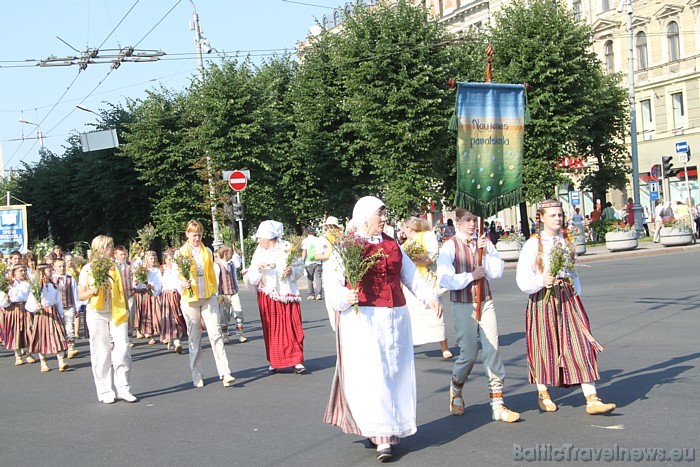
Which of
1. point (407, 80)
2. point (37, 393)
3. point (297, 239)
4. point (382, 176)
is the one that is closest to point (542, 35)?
point (407, 80)

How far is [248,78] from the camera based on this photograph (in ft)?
127

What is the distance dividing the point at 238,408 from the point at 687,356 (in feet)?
16.4

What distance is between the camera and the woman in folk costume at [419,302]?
440 inches

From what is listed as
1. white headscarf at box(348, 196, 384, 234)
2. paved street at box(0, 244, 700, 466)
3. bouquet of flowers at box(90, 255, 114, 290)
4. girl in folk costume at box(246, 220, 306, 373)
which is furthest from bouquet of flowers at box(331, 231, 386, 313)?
girl in folk costume at box(246, 220, 306, 373)

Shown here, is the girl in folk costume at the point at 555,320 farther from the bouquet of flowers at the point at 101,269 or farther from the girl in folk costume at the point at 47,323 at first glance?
the girl in folk costume at the point at 47,323

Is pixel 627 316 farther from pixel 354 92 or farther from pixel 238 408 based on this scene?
pixel 354 92

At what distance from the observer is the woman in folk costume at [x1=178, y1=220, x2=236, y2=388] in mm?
10492

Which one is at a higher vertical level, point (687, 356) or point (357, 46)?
point (357, 46)

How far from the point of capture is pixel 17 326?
14250 mm

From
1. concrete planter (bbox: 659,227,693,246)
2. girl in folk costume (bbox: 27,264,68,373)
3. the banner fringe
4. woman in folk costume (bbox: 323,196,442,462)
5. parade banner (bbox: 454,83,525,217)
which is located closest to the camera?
woman in folk costume (bbox: 323,196,442,462)

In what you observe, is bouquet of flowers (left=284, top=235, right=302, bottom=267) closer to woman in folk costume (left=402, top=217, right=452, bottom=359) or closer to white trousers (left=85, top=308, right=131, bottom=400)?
woman in folk costume (left=402, top=217, right=452, bottom=359)

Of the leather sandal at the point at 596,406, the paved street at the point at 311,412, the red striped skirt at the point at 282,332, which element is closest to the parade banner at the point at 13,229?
the paved street at the point at 311,412

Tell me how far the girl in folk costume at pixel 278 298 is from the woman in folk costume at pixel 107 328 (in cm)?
178

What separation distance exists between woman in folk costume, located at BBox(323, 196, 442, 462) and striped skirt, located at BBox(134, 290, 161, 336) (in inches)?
348
